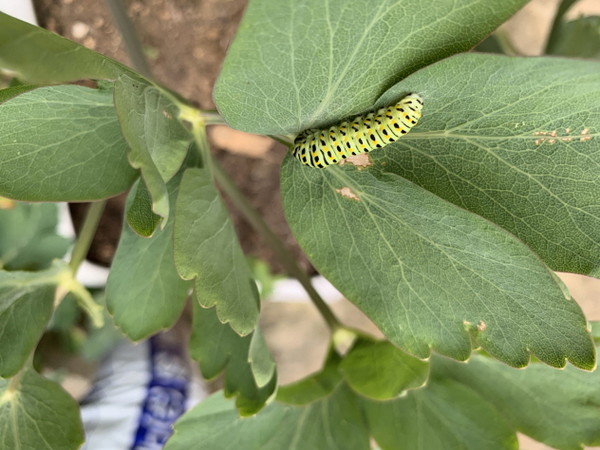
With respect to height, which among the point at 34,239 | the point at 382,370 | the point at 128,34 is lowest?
the point at 34,239

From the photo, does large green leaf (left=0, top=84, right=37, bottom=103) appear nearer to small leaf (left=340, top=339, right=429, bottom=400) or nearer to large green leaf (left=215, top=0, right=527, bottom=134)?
large green leaf (left=215, top=0, right=527, bottom=134)

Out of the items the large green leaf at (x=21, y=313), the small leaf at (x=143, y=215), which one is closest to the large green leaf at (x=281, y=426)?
the large green leaf at (x=21, y=313)

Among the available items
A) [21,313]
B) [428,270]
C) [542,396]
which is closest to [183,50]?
[21,313]

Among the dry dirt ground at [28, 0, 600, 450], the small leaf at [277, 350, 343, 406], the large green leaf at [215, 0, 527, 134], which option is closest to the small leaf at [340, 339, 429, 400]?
the small leaf at [277, 350, 343, 406]

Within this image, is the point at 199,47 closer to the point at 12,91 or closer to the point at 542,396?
the point at 12,91

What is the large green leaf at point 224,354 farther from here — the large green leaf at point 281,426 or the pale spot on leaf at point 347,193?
the pale spot on leaf at point 347,193

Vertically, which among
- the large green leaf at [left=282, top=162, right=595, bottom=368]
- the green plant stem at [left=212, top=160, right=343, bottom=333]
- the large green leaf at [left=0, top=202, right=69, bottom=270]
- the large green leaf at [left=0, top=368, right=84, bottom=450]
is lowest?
the large green leaf at [left=0, top=202, right=69, bottom=270]
